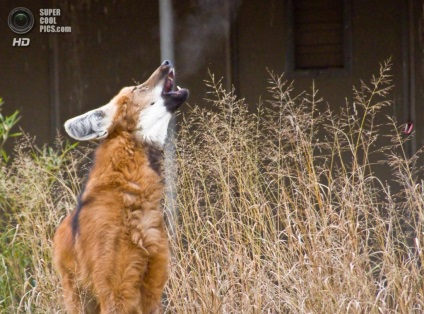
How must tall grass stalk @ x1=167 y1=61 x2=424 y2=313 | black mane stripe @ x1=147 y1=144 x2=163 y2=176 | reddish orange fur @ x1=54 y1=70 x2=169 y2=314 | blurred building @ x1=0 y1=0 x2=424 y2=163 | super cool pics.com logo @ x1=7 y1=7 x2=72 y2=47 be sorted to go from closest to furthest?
reddish orange fur @ x1=54 y1=70 x2=169 y2=314
black mane stripe @ x1=147 y1=144 x2=163 y2=176
tall grass stalk @ x1=167 y1=61 x2=424 y2=313
blurred building @ x1=0 y1=0 x2=424 y2=163
super cool pics.com logo @ x1=7 y1=7 x2=72 y2=47

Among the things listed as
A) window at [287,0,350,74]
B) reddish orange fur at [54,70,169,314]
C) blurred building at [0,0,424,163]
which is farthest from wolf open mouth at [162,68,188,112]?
window at [287,0,350,74]

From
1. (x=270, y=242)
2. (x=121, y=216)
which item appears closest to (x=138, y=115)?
(x=121, y=216)

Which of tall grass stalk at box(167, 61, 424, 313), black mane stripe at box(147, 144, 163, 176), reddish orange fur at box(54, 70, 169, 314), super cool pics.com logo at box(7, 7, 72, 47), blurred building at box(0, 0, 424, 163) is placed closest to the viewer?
reddish orange fur at box(54, 70, 169, 314)

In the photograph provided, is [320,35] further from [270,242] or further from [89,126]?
[89,126]

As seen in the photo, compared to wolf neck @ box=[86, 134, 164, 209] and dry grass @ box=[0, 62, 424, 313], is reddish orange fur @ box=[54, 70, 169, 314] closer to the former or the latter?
wolf neck @ box=[86, 134, 164, 209]

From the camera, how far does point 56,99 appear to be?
795 cm

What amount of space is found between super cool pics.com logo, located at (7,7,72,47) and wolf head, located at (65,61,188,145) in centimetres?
363

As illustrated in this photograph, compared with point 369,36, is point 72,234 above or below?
below

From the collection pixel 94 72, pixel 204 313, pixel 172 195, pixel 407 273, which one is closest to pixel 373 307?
pixel 407 273

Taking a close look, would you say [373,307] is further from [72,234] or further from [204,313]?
[72,234]

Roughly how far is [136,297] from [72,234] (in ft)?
1.38

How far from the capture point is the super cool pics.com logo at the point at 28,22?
25.9 ft

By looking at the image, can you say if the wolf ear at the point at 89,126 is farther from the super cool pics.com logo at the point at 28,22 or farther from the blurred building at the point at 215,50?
the super cool pics.com logo at the point at 28,22

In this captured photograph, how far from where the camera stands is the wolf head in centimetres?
423
